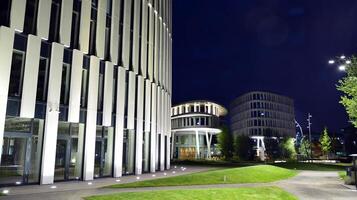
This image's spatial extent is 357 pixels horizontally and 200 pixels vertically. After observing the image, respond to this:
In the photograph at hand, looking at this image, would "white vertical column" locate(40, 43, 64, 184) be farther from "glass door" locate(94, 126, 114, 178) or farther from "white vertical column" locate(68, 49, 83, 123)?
"glass door" locate(94, 126, 114, 178)

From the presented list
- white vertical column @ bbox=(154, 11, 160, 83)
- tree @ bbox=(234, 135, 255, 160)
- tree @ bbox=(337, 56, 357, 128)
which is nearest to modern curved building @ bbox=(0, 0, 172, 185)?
white vertical column @ bbox=(154, 11, 160, 83)

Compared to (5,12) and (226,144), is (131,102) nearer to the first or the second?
(5,12)

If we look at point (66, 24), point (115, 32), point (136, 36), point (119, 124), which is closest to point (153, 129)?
point (119, 124)

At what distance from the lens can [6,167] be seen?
18109mm

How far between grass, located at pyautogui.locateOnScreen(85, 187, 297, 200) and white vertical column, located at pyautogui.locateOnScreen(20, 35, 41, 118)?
25.9 feet

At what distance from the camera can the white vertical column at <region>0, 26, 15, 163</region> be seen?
17.1 m

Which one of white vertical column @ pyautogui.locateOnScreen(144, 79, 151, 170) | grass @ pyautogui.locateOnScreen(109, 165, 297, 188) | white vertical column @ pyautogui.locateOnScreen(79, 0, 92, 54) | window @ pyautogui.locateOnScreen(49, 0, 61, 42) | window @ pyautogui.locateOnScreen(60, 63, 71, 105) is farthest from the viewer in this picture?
white vertical column @ pyautogui.locateOnScreen(144, 79, 151, 170)

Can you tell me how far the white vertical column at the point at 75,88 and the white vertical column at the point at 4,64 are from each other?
177 inches

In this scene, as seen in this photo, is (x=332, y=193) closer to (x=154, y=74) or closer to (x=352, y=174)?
(x=352, y=174)

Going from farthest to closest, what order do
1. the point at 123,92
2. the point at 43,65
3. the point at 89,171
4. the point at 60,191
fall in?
the point at 123,92 < the point at 89,171 < the point at 43,65 < the point at 60,191

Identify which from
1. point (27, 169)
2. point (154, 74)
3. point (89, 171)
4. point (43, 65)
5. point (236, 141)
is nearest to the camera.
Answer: point (27, 169)

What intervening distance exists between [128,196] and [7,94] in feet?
31.2

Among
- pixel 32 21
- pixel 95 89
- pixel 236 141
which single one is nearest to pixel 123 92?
pixel 95 89

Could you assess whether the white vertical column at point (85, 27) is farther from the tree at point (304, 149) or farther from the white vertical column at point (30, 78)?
the tree at point (304, 149)
